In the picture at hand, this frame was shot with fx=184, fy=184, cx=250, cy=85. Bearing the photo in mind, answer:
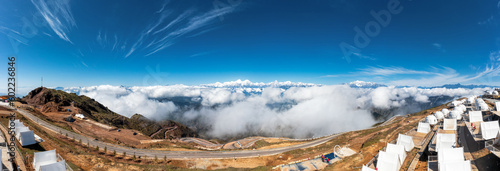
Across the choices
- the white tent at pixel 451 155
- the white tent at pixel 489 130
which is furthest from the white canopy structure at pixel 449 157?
the white tent at pixel 489 130

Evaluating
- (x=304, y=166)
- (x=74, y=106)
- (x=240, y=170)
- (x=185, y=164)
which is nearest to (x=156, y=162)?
(x=185, y=164)

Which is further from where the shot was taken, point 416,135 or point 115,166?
point 416,135

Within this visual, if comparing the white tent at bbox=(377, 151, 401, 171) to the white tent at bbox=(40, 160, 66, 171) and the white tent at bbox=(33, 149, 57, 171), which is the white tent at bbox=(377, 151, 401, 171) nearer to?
the white tent at bbox=(40, 160, 66, 171)

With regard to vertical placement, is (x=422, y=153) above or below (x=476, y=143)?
below

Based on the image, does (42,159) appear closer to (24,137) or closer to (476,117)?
(24,137)

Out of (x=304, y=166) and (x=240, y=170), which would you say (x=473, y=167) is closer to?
(x=304, y=166)

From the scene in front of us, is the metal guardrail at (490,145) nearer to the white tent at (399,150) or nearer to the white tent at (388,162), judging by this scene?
the white tent at (399,150)
